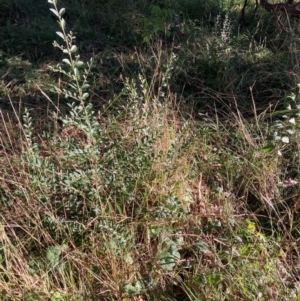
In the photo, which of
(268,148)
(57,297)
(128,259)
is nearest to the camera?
(57,297)

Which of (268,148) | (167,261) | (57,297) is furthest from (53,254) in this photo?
(268,148)

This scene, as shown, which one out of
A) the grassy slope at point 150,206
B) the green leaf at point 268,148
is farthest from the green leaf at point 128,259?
the green leaf at point 268,148

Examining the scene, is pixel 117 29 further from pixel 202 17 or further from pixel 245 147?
pixel 245 147

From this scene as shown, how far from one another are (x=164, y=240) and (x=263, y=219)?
737 millimetres

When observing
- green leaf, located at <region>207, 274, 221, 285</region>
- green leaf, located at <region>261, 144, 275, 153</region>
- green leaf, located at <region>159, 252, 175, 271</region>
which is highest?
green leaf, located at <region>261, 144, 275, 153</region>

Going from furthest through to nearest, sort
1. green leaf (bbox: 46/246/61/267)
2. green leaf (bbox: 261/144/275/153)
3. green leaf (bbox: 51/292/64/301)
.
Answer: green leaf (bbox: 261/144/275/153), green leaf (bbox: 46/246/61/267), green leaf (bbox: 51/292/64/301)

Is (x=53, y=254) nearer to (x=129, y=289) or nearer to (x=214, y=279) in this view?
(x=129, y=289)

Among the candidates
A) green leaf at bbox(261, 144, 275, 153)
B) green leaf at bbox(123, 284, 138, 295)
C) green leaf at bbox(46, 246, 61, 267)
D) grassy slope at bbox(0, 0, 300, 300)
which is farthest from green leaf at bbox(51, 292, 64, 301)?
green leaf at bbox(261, 144, 275, 153)

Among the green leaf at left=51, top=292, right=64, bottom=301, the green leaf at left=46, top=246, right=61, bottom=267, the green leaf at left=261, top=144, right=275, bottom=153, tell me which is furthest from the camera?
the green leaf at left=261, top=144, right=275, bottom=153

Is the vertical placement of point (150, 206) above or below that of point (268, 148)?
below

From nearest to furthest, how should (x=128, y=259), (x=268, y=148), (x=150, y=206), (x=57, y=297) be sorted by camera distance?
(x=57, y=297) → (x=128, y=259) → (x=150, y=206) → (x=268, y=148)

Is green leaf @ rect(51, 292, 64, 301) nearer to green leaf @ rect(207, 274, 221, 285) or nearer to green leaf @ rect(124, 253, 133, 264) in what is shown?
green leaf @ rect(124, 253, 133, 264)

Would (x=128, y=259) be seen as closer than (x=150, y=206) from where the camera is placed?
Yes

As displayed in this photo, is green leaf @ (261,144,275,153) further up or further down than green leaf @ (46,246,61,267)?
further up
